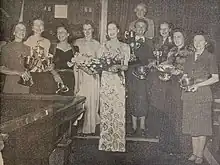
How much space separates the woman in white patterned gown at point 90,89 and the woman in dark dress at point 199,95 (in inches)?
10.1

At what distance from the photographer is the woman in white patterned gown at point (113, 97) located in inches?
49.0

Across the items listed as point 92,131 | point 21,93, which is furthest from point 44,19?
point 92,131

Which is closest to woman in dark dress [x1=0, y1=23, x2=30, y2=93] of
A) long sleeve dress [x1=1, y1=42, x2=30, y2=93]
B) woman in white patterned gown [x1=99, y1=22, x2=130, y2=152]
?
long sleeve dress [x1=1, y1=42, x2=30, y2=93]

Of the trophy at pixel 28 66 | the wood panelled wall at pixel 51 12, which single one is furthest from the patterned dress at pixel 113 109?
the trophy at pixel 28 66

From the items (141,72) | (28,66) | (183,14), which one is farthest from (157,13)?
(28,66)

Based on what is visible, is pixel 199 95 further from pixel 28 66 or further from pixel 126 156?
pixel 28 66

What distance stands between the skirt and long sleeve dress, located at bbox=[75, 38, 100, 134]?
256mm

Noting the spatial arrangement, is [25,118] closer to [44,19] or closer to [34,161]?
[34,161]

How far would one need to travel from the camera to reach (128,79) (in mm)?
1252

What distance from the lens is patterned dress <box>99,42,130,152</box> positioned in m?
1.24

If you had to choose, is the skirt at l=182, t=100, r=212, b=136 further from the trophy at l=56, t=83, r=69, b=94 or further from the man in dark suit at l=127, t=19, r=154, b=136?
the trophy at l=56, t=83, r=69, b=94

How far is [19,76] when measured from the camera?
1264mm

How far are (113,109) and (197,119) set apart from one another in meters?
0.25

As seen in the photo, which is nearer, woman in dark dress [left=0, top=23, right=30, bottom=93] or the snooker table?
the snooker table
